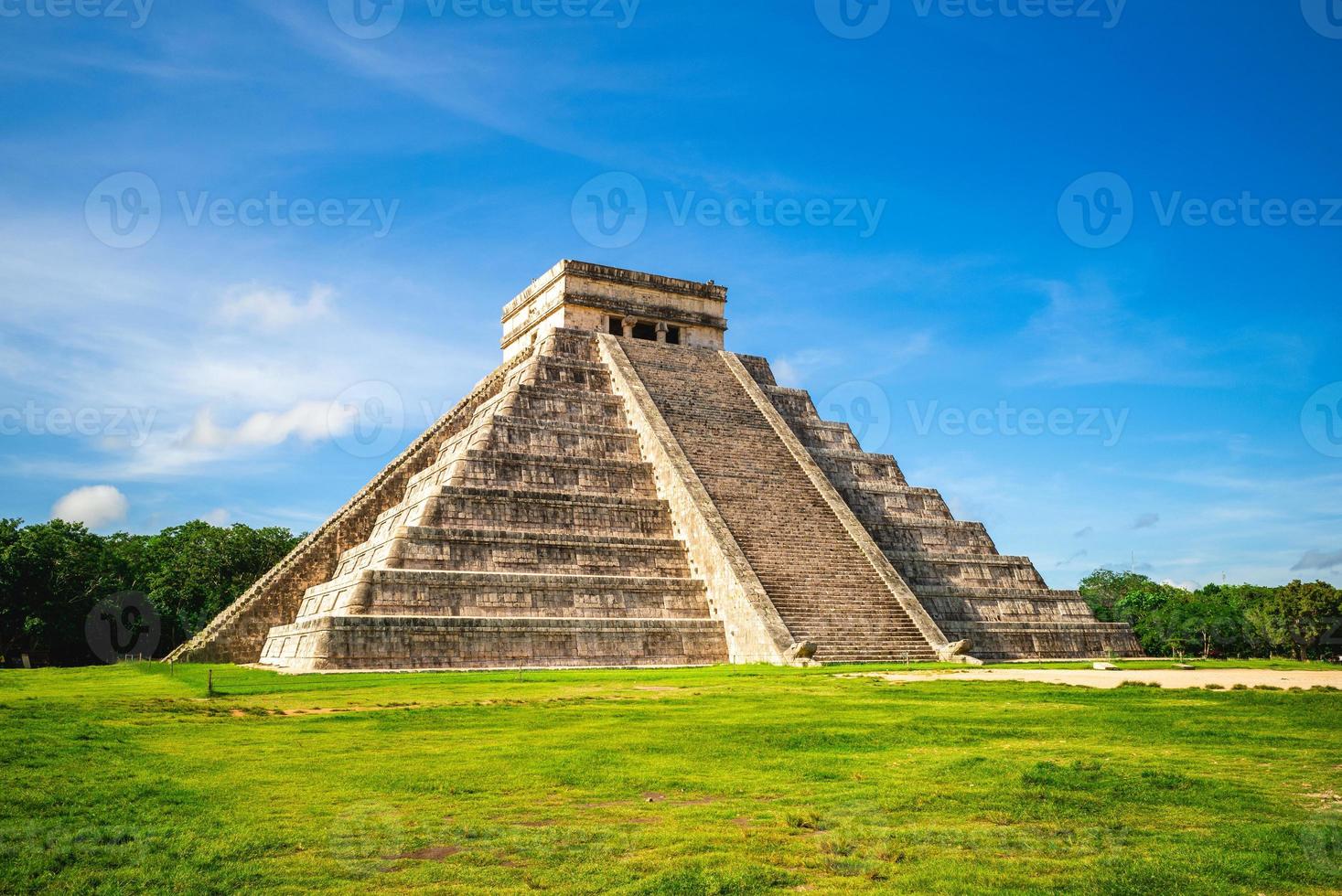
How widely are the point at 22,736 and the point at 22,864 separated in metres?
5.28

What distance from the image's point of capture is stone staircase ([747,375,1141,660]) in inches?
1113

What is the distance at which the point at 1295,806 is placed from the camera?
22.5 ft

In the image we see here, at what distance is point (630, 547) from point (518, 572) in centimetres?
322

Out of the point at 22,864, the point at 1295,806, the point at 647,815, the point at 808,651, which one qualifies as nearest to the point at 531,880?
the point at 647,815

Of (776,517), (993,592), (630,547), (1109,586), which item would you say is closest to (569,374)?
(630,547)

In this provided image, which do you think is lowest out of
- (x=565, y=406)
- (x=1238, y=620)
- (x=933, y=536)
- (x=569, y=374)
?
(x=1238, y=620)

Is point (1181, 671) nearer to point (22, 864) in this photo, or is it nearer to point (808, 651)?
point (808, 651)

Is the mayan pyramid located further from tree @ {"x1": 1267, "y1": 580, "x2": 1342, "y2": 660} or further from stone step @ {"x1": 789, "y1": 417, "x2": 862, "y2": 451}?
tree @ {"x1": 1267, "y1": 580, "x2": 1342, "y2": 660}

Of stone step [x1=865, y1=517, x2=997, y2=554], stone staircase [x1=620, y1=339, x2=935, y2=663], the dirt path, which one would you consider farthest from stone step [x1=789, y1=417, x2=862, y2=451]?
the dirt path

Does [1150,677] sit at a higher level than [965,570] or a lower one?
lower

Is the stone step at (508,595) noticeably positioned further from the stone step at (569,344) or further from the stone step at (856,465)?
the stone step at (569,344)

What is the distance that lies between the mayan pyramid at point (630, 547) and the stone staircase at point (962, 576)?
7 centimetres

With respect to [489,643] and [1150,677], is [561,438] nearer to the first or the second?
[489,643]

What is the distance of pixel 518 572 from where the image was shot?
79.5ft
